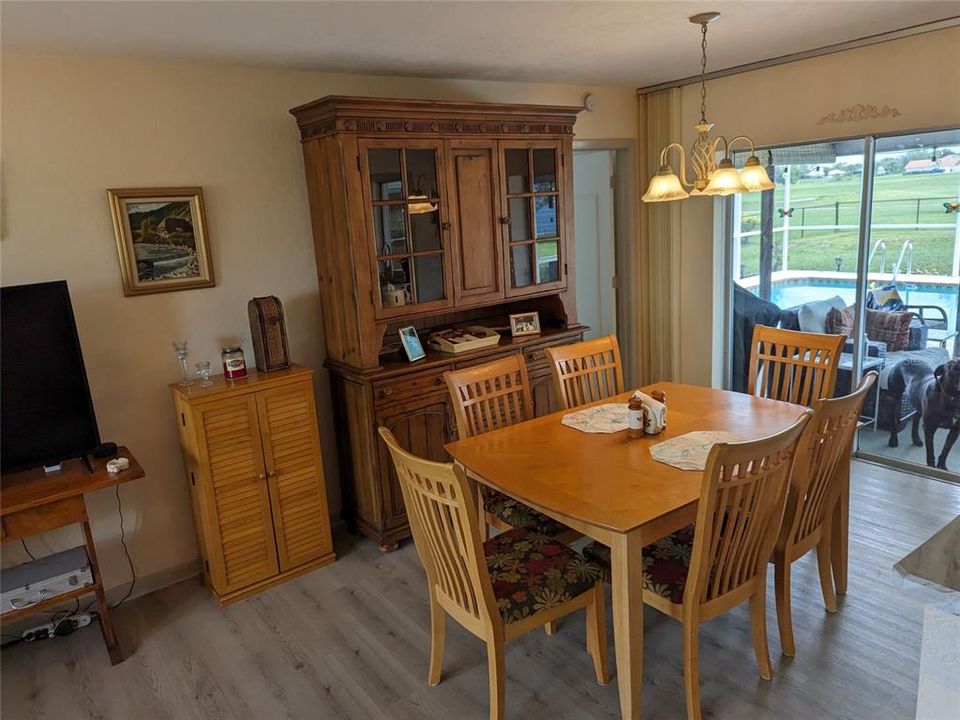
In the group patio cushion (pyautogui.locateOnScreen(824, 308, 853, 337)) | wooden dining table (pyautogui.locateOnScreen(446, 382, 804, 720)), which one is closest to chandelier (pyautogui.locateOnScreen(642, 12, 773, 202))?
wooden dining table (pyautogui.locateOnScreen(446, 382, 804, 720))

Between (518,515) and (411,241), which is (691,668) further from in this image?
(411,241)

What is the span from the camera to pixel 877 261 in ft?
12.8

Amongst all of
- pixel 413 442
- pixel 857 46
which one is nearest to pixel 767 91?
pixel 857 46

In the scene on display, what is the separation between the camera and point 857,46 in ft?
11.9

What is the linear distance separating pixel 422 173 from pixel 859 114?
2.47 m

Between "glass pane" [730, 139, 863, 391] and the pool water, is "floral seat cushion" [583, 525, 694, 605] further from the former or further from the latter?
"glass pane" [730, 139, 863, 391]

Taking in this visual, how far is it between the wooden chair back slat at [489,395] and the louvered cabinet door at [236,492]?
928mm

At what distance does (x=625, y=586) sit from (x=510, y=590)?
15.3 inches

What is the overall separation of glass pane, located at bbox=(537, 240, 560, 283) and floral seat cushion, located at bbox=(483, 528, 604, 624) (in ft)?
6.11

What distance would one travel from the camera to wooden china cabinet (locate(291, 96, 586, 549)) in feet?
10.4

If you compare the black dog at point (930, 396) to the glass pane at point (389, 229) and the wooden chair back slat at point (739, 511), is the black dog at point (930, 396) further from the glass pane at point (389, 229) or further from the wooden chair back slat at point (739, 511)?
the glass pane at point (389, 229)

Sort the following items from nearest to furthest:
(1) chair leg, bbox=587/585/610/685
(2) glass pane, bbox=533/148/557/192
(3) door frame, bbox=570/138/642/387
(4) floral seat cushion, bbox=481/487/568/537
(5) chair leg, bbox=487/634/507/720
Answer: (5) chair leg, bbox=487/634/507/720
(1) chair leg, bbox=587/585/610/685
(4) floral seat cushion, bbox=481/487/568/537
(2) glass pane, bbox=533/148/557/192
(3) door frame, bbox=570/138/642/387

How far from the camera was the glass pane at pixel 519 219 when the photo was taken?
148 inches

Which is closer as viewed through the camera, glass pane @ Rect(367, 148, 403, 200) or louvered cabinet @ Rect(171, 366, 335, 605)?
louvered cabinet @ Rect(171, 366, 335, 605)
